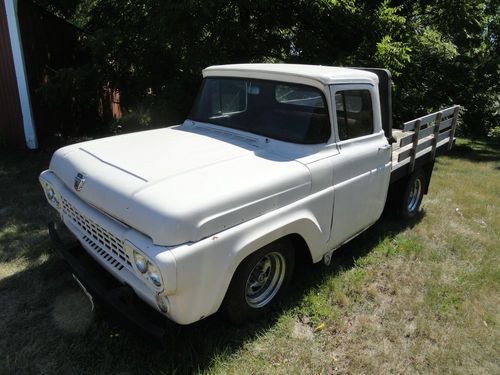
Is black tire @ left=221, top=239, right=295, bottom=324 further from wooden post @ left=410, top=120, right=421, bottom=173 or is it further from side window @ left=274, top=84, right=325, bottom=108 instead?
wooden post @ left=410, top=120, right=421, bottom=173

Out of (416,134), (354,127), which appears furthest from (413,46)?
(354,127)

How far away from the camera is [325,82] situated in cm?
333

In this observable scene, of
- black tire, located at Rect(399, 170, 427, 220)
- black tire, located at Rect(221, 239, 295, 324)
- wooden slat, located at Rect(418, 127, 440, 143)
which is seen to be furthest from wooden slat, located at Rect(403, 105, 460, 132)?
black tire, located at Rect(221, 239, 295, 324)

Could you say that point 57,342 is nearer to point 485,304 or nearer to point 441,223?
point 485,304

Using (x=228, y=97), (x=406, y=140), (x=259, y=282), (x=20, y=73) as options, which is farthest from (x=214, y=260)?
(x=20, y=73)

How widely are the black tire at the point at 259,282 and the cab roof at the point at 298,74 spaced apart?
135cm

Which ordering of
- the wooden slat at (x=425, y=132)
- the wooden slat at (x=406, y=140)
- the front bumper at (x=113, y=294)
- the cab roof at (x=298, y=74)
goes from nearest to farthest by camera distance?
the front bumper at (x=113, y=294)
the cab roof at (x=298, y=74)
the wooden slat at (x=406, y=140)
the wooden slat at (x=425, y=132)

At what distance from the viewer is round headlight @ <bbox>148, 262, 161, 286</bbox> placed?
2.29 meters

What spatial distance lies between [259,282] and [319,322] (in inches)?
23.2

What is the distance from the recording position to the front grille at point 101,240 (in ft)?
8.61

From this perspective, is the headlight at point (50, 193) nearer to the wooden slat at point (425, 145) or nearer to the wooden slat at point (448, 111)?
the wooden slat at point (425, 145)

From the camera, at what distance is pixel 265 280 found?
3.26m

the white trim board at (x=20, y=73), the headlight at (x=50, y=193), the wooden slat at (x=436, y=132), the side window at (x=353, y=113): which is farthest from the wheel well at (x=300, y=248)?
the white trim board at (x=20, y=73)

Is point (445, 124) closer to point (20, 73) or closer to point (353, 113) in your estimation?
point (353, 113)
